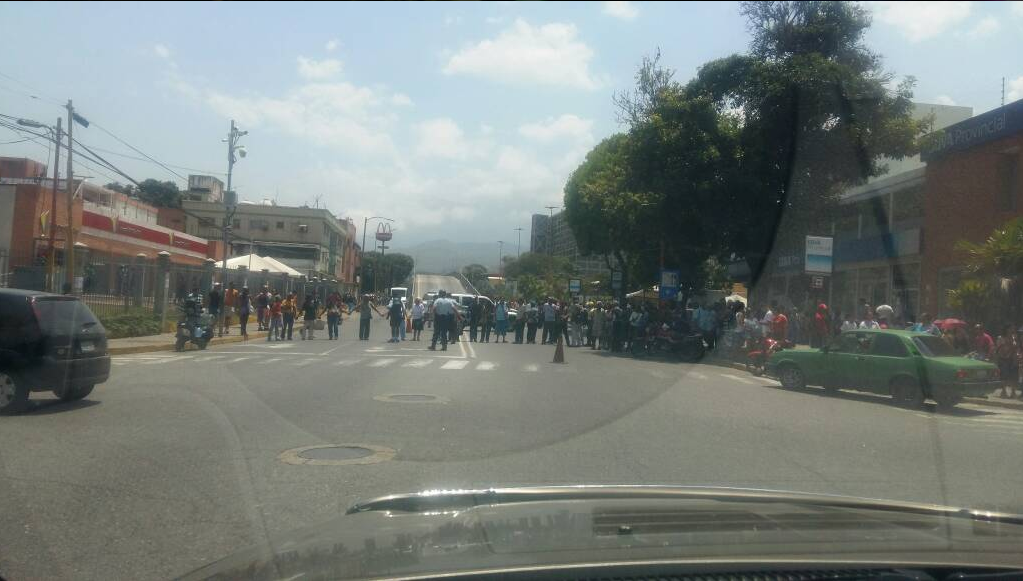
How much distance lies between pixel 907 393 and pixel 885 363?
655mm

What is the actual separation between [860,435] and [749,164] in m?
19.3

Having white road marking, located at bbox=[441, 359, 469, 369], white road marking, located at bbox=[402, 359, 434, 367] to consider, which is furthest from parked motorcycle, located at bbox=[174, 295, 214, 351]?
white road marking, located at bbox=[441, 359, 469, 369]

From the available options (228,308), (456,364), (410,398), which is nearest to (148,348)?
(456,364)

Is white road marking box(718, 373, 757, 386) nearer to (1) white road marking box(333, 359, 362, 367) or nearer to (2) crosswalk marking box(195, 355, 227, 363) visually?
(1) white road marking box(333, 359, 362, 367)

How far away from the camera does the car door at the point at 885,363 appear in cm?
1567

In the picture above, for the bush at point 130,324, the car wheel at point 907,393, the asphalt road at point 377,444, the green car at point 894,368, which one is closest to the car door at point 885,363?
the green car at point 894,368

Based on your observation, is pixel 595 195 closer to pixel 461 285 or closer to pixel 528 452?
pixel 528 452

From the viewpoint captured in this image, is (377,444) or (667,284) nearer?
(377,444)

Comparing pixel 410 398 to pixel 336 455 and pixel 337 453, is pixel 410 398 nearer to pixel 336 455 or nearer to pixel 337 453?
pixel 337 453

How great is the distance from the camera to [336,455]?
8.93m

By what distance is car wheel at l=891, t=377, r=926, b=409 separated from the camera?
605 inches

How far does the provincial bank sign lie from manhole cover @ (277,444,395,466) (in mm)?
22826

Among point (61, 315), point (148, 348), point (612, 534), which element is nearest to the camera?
point (612, 534)

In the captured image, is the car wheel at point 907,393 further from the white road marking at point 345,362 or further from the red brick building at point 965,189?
the red brick building at point 965,189
